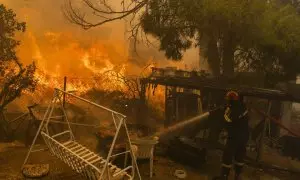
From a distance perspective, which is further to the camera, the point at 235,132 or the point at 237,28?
the point at 237,28

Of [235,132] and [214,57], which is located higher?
[214,57]

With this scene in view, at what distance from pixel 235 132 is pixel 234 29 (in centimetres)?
448

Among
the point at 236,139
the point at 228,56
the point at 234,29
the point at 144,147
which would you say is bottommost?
the point at 144,147

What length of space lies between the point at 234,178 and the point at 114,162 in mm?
3327

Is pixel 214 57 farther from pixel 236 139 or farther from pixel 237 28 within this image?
pixel 236 139

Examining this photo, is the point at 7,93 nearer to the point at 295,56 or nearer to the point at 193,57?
the point at 295,56

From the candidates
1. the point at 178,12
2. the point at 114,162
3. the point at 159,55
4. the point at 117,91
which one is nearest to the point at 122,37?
the point at 159,55

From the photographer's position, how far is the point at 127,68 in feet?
84.5

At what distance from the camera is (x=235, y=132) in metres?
8.15

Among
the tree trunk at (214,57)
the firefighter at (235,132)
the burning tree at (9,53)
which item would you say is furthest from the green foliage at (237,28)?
the burning tree at (9,53)

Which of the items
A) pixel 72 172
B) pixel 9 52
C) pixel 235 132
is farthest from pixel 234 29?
pixel 9 52

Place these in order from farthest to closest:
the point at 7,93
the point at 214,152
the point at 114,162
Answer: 1. the point at 214,152
2. the point at 7,93
3. the point at 114,162

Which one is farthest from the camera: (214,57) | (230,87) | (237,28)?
(214,57)

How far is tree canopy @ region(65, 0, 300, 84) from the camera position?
10.6m
